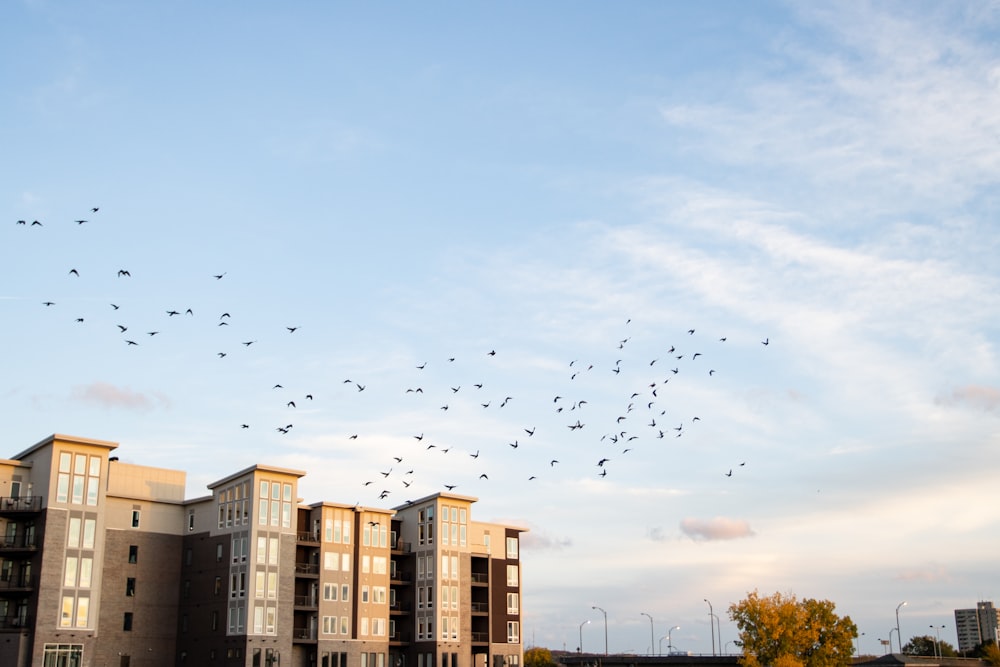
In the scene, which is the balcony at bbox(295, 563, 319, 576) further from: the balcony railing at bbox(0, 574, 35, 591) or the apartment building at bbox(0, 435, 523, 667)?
the balcony railing at bbox(0, 574, 35, 591)

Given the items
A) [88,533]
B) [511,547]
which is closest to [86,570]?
[88,533]

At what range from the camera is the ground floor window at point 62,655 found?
85125 millimetres

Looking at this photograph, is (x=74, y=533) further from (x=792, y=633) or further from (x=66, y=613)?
(x=792, y=633)

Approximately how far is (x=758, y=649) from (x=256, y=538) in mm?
55433

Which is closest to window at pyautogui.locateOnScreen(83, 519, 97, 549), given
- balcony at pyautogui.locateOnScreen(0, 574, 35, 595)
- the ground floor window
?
balcony at pyautogui.locateOnScreen(0, 574, 35, 595)

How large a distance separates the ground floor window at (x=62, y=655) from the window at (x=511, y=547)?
5317 cm

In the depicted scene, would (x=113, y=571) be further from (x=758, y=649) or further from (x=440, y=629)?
(x=758, y=649)

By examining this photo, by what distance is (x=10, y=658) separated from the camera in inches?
3342

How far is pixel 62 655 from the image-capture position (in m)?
85.8

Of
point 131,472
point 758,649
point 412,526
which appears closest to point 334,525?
point 412,526

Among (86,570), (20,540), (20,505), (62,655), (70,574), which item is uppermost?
(20,505)

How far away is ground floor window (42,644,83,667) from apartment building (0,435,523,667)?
0.13m

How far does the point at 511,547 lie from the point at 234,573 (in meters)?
39.0

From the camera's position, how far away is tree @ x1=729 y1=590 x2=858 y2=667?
110 metres
